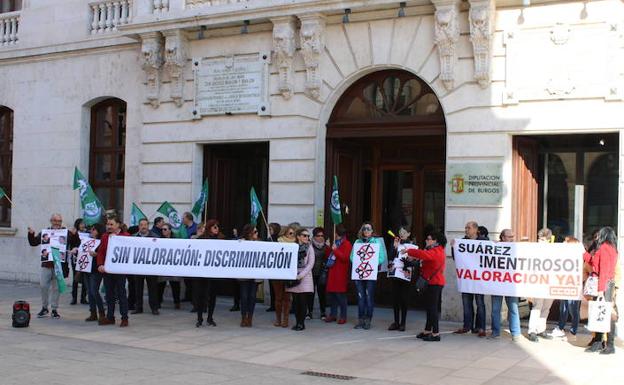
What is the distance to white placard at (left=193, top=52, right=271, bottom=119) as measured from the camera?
645 inches

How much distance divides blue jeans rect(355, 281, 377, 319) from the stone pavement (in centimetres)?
33

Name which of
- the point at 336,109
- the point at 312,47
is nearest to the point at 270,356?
the point at 336,109

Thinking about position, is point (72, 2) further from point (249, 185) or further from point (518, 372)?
point (518, 372)

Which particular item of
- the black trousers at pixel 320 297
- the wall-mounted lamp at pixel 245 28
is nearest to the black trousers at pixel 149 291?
the black trousers at pixel 320 297

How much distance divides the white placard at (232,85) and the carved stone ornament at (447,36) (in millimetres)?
3782

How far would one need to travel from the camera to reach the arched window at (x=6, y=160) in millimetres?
20859

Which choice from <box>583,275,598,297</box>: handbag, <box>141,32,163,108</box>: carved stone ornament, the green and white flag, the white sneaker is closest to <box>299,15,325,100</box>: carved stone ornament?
<box>141,32,163,108</box>: carved stone ornament

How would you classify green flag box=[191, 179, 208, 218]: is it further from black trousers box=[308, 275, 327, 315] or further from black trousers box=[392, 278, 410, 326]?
black trousers box=[392, 278, 410, 326]

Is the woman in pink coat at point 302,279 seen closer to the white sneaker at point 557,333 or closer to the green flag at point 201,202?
the green flag at point 201,202

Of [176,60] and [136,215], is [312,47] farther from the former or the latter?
[136,215]

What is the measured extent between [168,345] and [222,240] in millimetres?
2471

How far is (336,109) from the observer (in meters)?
15.9

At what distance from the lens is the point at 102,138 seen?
19.3 m

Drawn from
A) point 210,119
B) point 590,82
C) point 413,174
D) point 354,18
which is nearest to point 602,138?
point 590,82
